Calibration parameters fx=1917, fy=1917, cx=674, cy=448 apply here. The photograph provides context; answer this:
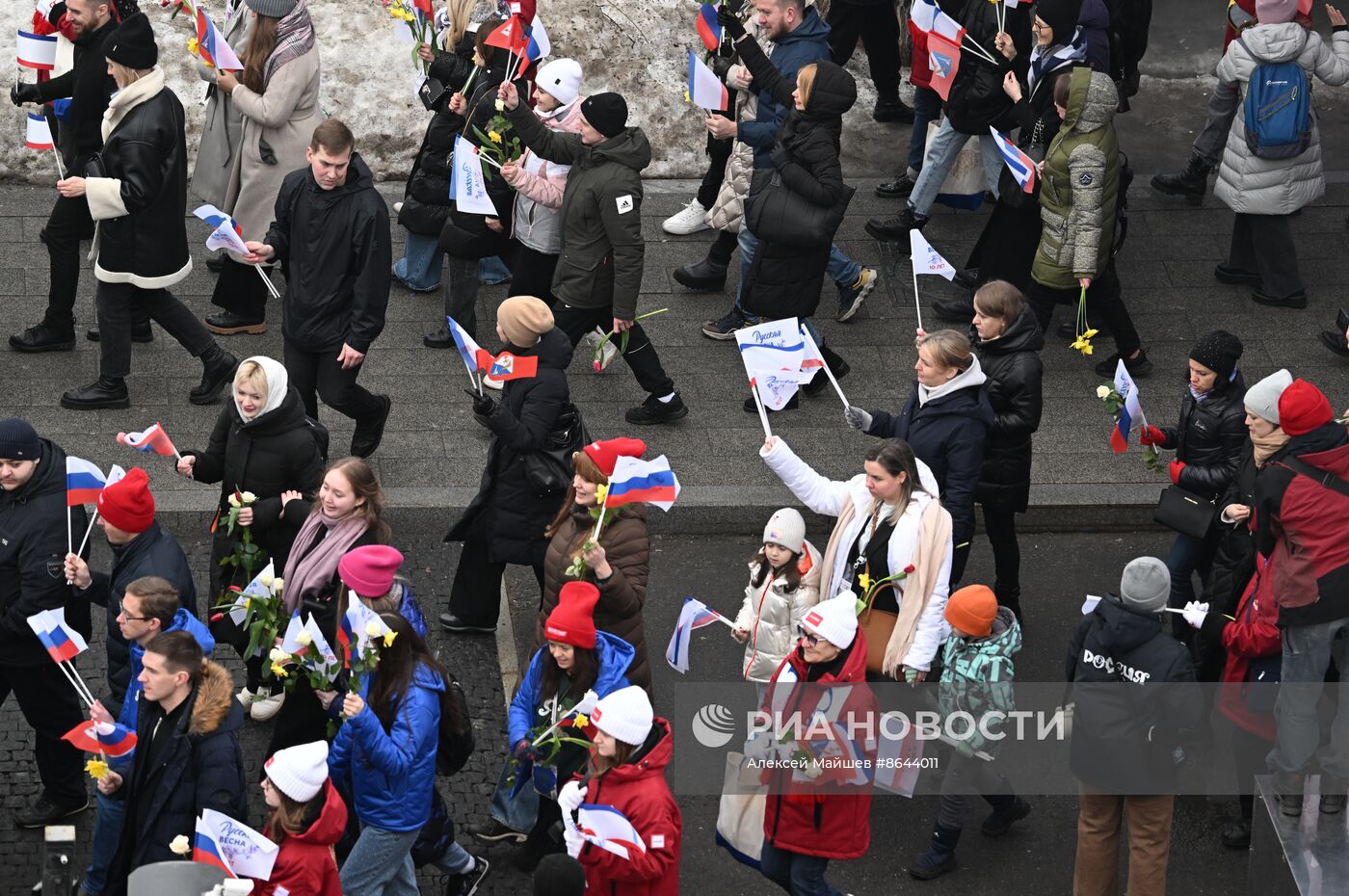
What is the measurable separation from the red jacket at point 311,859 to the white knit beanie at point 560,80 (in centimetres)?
515

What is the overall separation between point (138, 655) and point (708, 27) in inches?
234

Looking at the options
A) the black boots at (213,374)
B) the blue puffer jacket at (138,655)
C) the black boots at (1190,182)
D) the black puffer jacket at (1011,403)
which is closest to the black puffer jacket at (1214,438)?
the black puffer jacket at (1011,403)

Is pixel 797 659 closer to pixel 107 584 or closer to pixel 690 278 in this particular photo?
pixel 107 584

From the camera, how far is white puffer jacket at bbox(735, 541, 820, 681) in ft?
26.2

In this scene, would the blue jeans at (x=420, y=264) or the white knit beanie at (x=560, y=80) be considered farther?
the blue jeans at (x=420, y=264)

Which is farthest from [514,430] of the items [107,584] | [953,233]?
[953,233]

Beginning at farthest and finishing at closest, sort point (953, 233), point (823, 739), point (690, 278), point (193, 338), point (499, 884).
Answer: point (953, 233)
point (690, 278)
point (193, 338)
point (499, 884)
point (823, 739)

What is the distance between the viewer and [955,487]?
8.67 metres

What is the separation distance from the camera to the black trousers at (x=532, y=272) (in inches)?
428

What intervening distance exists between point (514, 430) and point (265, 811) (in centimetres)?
198

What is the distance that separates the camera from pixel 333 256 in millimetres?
9750

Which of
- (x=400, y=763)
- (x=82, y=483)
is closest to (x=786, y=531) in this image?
(x=400, y=763)

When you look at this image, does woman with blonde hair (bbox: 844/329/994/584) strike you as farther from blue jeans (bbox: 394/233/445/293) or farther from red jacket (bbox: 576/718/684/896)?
blue jeans (bbox: 394/233/445/293)

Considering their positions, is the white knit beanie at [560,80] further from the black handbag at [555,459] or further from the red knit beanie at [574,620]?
the red knit beanie at [574,620]
